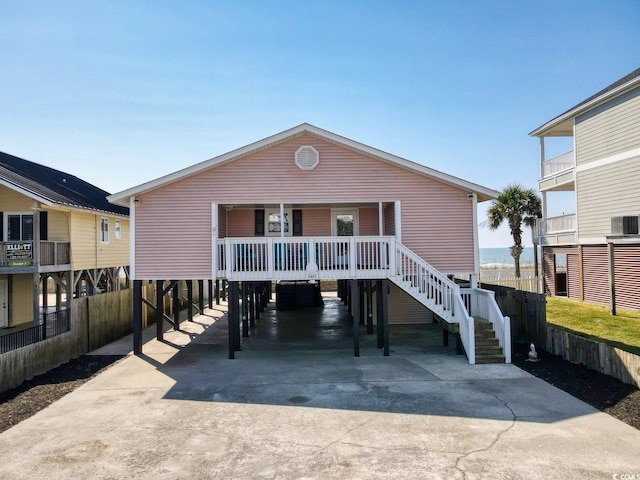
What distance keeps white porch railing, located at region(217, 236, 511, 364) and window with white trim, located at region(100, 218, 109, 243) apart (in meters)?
9.49

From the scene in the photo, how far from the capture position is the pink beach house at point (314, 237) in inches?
508

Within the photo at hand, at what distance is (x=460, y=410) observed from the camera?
837 cm

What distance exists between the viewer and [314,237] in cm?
1272

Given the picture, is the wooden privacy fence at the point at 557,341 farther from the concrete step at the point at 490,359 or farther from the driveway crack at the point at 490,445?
the driveway crack at the point at 490,445

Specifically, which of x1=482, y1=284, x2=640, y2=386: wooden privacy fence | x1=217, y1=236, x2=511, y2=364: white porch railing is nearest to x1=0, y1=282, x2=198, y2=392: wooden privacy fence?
x1=217, y1=236, x2=511, y2=364: white porch railing

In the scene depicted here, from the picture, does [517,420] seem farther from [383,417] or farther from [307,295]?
[307,295]

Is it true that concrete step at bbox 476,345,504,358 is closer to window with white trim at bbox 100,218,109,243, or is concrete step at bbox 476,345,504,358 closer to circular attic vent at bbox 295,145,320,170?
circular attic vent at bbox 295,145,320,170

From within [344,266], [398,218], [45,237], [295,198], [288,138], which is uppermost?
[288,138]

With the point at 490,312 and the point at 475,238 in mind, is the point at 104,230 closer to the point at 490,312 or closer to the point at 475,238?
the point at 475,238

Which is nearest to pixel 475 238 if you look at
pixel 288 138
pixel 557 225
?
pixel 288 138

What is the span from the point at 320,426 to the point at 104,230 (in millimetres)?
16437

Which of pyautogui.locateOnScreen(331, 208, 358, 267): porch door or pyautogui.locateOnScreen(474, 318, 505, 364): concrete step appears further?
pyautogui.locateOnScreen(331, 208, 358, 267): porch door

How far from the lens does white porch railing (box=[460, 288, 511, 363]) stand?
11711mm

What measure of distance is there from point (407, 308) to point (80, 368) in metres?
12.5
